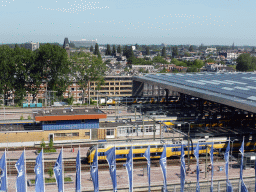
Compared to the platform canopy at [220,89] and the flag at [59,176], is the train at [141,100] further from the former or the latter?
A: the flag at [59,176]

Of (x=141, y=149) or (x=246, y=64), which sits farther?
(x=246, y=64)

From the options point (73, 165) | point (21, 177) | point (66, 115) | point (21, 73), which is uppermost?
point (21, 73)

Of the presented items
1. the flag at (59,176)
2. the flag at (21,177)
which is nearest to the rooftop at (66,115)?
the flag at (59,176)

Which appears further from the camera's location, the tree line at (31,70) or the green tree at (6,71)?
the tree line at (31,70)

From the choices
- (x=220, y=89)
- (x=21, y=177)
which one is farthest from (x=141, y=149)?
(x=220, y=89)

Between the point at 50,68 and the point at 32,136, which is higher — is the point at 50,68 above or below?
above

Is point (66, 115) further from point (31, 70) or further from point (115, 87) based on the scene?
point (115, 87)

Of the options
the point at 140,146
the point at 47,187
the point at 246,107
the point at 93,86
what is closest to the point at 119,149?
the point at 140,146

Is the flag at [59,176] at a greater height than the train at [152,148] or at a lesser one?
greater

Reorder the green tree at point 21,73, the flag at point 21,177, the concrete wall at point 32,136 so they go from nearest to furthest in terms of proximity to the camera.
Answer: the flag at point 21,177 < the concrete wall at point 32,136 < the green tree at point 21,73

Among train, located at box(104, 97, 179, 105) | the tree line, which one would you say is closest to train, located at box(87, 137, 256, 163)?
train, located at box(104, 97, 179, 105)

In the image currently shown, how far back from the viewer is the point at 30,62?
81.6 m

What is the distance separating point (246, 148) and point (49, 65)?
4997 cm

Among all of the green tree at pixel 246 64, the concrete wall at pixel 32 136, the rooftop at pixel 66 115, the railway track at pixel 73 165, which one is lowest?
the railway track at pixel 73 165
